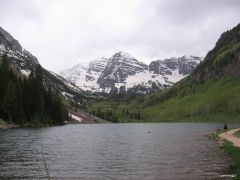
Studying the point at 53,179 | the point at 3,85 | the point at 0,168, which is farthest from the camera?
the point at 3,85

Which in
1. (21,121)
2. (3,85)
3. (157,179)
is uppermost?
(3,85)

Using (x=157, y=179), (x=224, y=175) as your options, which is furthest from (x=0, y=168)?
(x=224, y=175)

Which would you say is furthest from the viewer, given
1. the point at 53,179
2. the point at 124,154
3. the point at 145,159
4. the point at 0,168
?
the point at 124,154

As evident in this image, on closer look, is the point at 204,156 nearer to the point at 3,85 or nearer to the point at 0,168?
the point at 0,168

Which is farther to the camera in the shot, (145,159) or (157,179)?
(145,159)

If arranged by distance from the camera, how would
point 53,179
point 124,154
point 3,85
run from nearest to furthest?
point 53,179 → point 124,154 → point 3,85

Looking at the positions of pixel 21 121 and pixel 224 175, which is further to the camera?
pixel 21 121

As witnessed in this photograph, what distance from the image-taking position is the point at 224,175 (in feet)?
135

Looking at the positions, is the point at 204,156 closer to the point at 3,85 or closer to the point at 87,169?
the point at 87,169

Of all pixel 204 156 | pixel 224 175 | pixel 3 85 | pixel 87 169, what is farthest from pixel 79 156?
pixel 3 85

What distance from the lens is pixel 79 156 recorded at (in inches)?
2388

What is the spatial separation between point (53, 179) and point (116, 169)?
953cm

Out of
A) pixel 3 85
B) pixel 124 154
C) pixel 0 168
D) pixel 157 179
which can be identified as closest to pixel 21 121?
pixel 3 85

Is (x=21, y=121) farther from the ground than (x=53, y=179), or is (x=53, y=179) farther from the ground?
(x=21, y=121)
